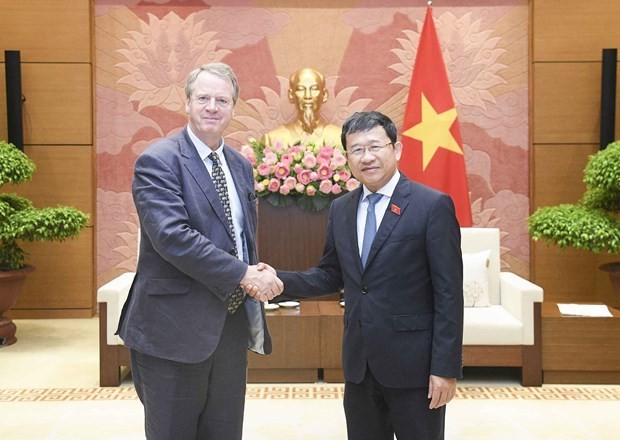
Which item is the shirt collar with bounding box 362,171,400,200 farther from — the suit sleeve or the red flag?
the red flag

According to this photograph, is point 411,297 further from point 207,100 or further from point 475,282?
point 475,282

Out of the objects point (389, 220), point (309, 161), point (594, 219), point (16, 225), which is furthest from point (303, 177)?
point (389, 220)

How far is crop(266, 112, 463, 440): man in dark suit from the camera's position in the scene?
6.38ft

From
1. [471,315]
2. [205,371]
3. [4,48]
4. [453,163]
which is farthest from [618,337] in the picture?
[4,48]

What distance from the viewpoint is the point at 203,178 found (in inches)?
81.0

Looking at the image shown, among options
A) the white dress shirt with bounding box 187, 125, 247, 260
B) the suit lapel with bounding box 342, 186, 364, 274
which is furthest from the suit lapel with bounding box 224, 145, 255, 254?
the suit lapel with bounding box 342, 186, 364, 274

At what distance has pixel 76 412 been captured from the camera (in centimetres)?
357

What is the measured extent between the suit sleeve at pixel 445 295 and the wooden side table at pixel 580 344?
2.33 metres

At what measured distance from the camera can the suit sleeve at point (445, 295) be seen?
6.32 ft

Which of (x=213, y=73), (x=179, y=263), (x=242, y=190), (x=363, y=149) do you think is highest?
(x=213, y=73)

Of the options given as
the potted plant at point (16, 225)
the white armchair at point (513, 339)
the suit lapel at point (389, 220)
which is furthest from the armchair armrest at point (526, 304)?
the potted plant at point (16, 225)

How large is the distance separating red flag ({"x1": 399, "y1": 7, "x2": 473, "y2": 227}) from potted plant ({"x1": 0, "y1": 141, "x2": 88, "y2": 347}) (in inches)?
98.1

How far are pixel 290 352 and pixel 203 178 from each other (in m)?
2.21

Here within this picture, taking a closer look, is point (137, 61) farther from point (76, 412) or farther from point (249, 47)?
point (76, 412)
